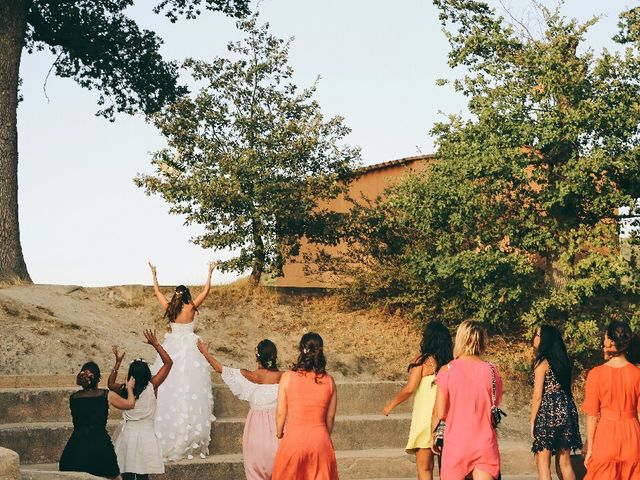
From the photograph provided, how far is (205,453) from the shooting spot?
13.3m

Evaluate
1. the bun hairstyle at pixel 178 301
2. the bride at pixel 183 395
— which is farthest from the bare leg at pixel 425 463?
the bun hairstyle at pixel 178 301

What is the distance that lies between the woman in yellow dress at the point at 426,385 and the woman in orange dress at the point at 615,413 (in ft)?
5.35

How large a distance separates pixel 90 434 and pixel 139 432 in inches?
29.9

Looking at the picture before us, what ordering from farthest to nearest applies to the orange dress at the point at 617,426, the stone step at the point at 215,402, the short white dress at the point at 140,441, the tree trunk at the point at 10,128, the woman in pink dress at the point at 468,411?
the tree trunk at the point at 10,128
the stone step at the point at 215,402
the short white dress at the point at 140,441
the orange dress at the point at 617,426
the woman in pink dress at the point at 468,411

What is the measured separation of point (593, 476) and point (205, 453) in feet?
19.0

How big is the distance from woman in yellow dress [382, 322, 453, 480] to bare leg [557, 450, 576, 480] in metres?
1.39

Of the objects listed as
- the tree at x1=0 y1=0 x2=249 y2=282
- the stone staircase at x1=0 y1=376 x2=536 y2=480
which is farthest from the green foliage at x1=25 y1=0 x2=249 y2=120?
the stone staircase at x1=0 y1=376 x2=536 y2=480

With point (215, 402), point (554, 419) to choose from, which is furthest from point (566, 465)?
point (215, 402)

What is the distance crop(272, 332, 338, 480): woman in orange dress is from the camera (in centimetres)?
853

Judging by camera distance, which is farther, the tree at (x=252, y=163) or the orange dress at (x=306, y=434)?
the tree at (x=252, y=163)

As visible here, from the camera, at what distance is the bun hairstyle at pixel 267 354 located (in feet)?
33.7

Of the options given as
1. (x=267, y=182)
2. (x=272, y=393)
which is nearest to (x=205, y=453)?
(x=272, y=393)

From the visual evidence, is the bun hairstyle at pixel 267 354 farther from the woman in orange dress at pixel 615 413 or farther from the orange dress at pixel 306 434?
the woman in orange dress at pixel 615 413

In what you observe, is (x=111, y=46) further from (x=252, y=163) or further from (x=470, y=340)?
(x=470, y=340)
